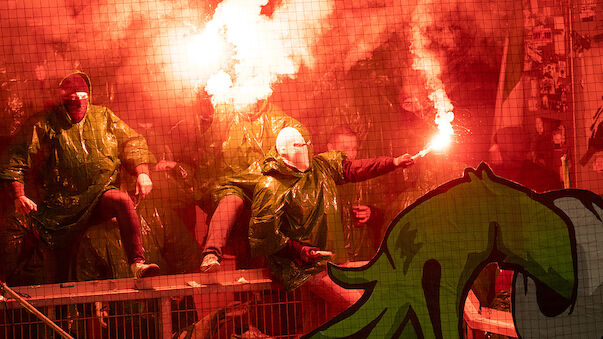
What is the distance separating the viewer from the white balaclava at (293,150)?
17.0ft

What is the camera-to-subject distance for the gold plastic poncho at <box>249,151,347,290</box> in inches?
202

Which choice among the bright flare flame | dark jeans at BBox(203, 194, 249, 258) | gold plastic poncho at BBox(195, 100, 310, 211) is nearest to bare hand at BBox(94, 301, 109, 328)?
dark jeans at BBox(203, 194, 249, 258)

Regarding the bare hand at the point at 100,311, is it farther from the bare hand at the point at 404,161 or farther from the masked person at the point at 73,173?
the bare hand at the point at 404,161

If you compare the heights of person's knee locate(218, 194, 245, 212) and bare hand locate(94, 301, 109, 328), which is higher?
person's knee locate(218, 194, 245, 212)

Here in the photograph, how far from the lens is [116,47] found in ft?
16.9

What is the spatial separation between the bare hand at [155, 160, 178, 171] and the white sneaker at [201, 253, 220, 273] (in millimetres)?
658

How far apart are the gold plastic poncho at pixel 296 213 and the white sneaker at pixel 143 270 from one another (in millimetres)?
671

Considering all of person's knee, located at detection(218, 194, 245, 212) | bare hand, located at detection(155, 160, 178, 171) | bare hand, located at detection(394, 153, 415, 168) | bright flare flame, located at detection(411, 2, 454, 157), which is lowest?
person's knee, located at detection(218, 194, 245, 212)

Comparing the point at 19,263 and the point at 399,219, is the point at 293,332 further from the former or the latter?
the point at 19,263

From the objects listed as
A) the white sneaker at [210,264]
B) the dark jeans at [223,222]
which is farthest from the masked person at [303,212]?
the white sneaker at [210,264]

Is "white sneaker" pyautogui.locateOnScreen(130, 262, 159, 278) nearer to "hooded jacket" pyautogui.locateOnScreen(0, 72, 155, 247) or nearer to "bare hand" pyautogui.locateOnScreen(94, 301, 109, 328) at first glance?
"bare hand" pyautogui.locateOnScreen(94, 301, 109, 328)

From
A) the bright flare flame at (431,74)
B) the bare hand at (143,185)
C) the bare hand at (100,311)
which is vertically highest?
the bright flare flame at (431,74)

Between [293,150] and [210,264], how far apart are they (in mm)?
954

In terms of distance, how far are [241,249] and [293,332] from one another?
26.8 inches
